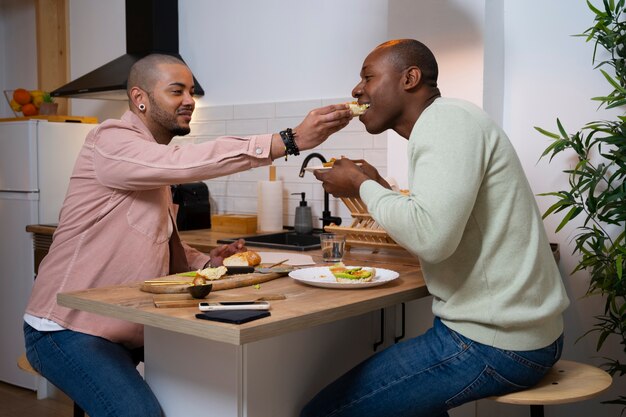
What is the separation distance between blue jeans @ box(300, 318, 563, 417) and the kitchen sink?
1.21m

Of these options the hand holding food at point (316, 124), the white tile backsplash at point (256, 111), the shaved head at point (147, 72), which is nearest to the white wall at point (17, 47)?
the white tile backsplash at point (256, 111)

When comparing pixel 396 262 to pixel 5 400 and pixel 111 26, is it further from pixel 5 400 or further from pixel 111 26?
pixel 111 26

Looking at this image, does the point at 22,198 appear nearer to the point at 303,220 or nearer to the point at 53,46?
the point at 53,46

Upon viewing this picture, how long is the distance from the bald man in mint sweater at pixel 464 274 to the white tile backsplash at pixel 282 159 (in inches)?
68.4

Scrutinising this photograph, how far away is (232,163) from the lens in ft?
7.34

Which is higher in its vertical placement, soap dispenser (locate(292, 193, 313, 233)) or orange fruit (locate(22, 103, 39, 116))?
orange fruit (locate(22, 103, 39, 116))

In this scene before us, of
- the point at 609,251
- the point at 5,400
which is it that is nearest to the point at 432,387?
the point at 609,251

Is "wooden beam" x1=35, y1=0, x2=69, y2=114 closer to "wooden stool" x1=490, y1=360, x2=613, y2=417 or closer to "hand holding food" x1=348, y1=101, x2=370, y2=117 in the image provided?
"hand holding food" x1=348, y1=101, x2=370, y2=117

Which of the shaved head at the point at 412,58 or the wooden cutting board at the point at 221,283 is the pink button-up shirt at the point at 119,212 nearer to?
the wooden cutting board at the point at 221,283

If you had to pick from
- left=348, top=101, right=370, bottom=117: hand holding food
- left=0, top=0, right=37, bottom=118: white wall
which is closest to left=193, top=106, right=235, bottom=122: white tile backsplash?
left=0, top=0, right=37, bottom=118: white wall

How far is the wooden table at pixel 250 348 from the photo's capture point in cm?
174

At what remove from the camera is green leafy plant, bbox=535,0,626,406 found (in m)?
2.72

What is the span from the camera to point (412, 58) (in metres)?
2.06

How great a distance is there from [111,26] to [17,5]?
129 cm
